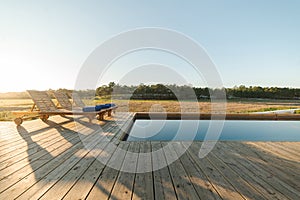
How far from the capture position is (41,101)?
472 cm

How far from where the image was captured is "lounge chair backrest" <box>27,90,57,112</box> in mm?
4550

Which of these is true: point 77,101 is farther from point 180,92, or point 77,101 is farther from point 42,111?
point 180,92

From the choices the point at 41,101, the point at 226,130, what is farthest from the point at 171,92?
the point at 41,101

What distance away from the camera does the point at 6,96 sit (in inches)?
625

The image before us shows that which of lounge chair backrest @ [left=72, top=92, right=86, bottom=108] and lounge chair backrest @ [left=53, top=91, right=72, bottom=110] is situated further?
lounge chair backrest @ [left=72, top=92, right=86, bottom=108]

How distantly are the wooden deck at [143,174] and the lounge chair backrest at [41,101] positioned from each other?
5.64 ft

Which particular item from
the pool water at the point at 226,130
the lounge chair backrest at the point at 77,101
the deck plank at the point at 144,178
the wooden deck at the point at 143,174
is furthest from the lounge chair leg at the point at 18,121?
the deck plank at the point at 144,178

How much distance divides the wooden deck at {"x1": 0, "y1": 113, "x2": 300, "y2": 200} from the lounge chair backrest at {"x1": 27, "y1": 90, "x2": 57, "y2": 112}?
1.72 meters

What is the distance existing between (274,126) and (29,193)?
7.49 metres

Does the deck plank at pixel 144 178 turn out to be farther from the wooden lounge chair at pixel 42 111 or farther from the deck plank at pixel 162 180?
the wooden lounge chair at pixel 42 111

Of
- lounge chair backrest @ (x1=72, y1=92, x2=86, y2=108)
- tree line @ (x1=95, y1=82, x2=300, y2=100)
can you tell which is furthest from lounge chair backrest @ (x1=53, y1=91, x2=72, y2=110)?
tree line @ (x1=95, y1=82, x2=300, y2=100)

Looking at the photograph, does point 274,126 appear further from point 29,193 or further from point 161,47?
point 29,193

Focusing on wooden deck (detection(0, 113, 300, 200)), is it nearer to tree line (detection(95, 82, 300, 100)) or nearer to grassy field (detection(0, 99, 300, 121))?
grassy field (detection(0, 99, 300, 121))

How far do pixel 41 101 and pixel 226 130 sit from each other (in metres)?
5.45
